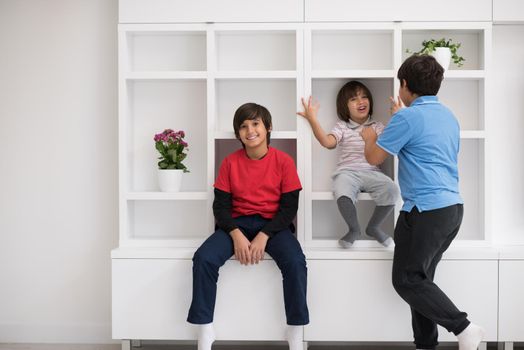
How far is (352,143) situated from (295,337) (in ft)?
3.06

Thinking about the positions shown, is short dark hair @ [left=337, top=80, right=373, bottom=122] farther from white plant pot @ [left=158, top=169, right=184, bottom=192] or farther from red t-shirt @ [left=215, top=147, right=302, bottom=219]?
white plant pot @ [left=158, top=169, right=184, bottom=192]

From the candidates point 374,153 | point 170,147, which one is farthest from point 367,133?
point 170,147

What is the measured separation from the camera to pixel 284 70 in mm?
3043

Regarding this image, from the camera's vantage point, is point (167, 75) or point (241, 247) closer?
point (241, 247)

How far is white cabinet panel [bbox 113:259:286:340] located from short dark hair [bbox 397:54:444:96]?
3.21 ft

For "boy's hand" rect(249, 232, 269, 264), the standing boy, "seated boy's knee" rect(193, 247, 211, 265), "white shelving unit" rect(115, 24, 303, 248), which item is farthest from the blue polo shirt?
"seated boy's knee" rect(193, 247, 211, 265)

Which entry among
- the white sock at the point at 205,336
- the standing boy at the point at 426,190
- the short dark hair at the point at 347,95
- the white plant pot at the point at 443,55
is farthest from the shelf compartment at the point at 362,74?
the white sock at the point at 205,336

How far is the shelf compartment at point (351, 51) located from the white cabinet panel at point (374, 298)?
99 cm

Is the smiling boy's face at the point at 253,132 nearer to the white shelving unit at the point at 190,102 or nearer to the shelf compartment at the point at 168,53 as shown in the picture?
the white shelving unit at the point at 190,102

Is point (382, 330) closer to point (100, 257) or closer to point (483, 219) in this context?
point (483, 219)

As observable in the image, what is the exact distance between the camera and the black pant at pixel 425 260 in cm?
236

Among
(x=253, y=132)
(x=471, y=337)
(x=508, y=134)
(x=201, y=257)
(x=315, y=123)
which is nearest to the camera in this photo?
(x=471, y=337)

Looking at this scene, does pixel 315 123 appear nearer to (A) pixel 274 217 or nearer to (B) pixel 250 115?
(B) pixel 250 115

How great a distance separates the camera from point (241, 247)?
2.65 meters
